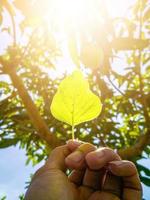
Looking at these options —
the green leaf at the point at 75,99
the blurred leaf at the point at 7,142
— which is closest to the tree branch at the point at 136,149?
the blurred leaf at the point at 7,142

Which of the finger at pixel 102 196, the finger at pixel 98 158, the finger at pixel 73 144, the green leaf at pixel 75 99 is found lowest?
the finger at pixel 102 196

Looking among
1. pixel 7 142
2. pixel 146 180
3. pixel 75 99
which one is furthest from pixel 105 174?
pixel 7 142

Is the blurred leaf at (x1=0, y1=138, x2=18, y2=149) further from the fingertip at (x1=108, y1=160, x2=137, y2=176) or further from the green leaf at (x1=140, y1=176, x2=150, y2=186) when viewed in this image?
the fingertip at (x1=108, y1=160, x2=137, y2=176)

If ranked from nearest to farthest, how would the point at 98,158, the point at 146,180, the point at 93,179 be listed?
1. the point at 98,158
2. the point at 93,179
3. the point at 146,180

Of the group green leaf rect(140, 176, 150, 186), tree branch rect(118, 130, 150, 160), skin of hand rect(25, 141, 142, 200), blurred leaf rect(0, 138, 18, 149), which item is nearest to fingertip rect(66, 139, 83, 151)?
skin of hand rect(25, 141, 142, 200)

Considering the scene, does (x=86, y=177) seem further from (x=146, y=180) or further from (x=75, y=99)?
(x=146, y=180)

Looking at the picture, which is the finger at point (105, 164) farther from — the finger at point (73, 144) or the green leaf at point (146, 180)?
the green leaf at point (146, 180)
